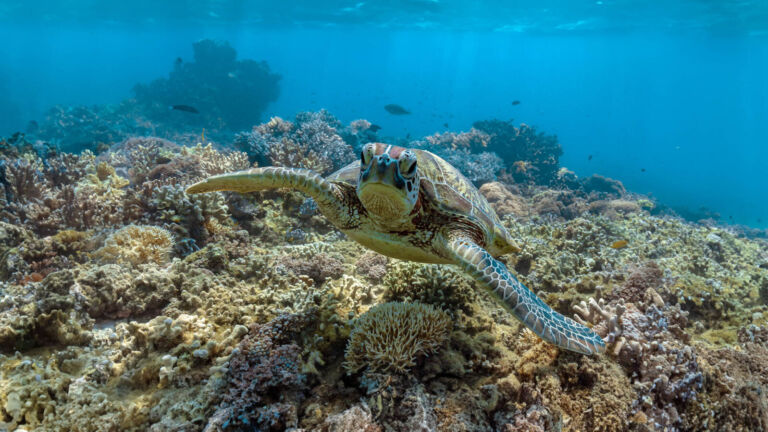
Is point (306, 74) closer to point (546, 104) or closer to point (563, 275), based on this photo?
point (546, 104)

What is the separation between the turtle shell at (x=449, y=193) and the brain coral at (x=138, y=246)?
254cm

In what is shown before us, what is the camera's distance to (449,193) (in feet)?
11.3

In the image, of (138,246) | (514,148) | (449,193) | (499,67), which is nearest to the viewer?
(449,193)

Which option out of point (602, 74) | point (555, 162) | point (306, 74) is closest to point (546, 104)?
point (602, 74)

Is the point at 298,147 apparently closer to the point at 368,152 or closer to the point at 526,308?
the point at 368,152

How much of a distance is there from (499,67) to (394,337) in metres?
164

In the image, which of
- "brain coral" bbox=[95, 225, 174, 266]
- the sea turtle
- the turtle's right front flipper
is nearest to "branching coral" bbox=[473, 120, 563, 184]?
the sea turtle

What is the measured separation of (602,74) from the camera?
120938 mm

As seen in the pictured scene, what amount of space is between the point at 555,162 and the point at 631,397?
1760 cm

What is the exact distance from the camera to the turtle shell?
130 inches

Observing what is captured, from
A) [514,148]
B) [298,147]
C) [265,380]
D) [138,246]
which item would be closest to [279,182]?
[265,380]

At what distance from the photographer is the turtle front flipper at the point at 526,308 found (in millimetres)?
2459

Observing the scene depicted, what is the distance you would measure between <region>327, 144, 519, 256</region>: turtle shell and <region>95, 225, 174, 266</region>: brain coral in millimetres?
2544

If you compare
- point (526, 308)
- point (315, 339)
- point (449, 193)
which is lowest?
point (315, 339)
